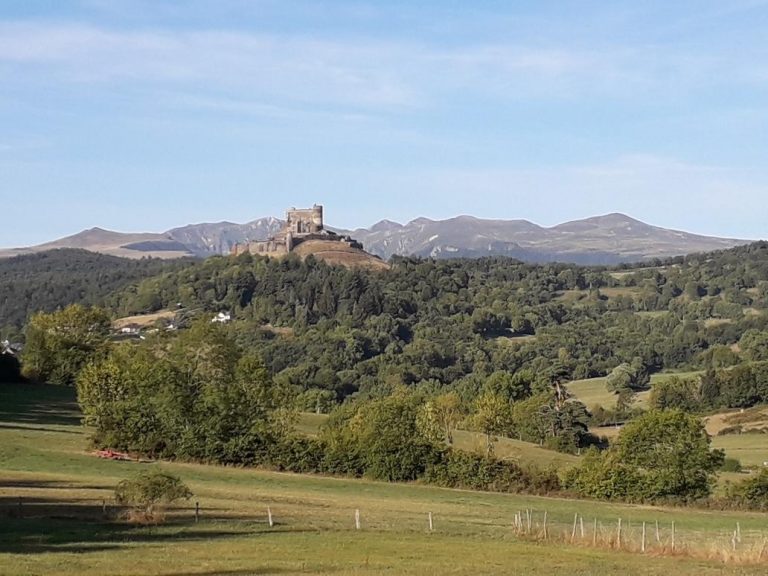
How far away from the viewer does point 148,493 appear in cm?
3841

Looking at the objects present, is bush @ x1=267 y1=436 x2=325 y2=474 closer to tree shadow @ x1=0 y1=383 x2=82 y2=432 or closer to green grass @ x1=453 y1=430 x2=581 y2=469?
green grass @ x1=453 y1=430 x2=581 y2=469

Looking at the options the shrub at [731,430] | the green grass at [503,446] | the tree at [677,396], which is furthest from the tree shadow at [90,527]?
the tree at [677,396]

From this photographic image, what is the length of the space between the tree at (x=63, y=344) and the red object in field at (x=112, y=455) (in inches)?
1708

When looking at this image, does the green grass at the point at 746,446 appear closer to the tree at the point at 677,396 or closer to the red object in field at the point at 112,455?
the tree at the point at 677,396

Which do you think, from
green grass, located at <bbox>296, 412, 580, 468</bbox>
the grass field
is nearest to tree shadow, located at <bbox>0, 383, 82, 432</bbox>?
green grass, located at <bbox>296, 412, 580, 468</bbox>

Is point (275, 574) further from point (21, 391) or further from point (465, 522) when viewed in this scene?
point (21, 391)

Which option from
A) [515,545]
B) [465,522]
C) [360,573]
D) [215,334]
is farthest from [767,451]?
[360,573]

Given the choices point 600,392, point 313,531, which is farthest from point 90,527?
point 600,392

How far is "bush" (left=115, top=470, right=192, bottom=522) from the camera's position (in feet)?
126

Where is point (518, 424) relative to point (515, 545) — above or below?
below

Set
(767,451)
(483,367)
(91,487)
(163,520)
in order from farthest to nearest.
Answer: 1. (483,367)
2. (767,451)
3. (91,487)
4. (163,520)

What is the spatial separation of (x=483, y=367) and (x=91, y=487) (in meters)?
145

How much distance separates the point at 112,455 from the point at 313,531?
36494 millimetres

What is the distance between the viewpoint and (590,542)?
38156 millimetres
